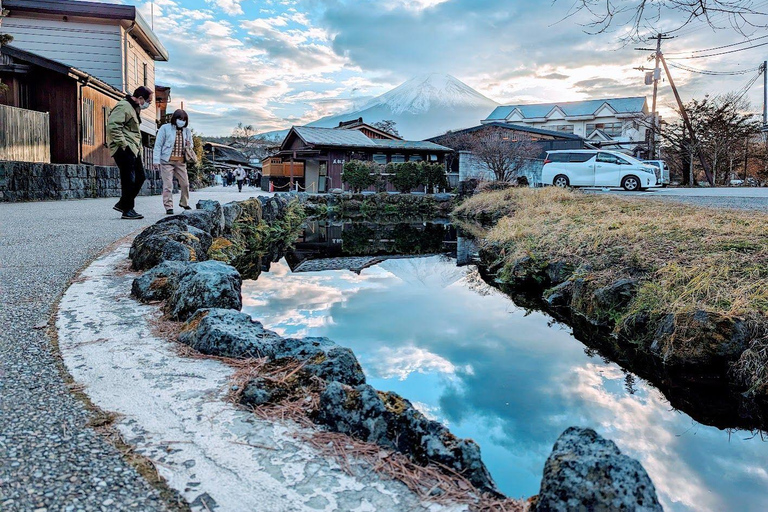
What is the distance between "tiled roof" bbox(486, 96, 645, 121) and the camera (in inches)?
1763

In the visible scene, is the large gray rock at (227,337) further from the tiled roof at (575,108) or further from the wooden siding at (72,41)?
the tiled roof at (575,108)

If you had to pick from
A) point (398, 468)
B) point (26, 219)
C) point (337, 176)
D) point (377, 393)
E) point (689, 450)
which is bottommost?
point (689, 450)

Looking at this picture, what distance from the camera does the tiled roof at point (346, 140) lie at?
27.8m

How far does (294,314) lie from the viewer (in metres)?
4.84

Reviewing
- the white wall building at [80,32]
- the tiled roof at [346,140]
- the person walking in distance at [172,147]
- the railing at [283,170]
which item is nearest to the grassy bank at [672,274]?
the person walking in distance at [172,147]

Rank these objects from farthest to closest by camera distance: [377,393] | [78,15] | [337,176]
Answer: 1. [337,176]
2. [78,15]
3. [377,393]

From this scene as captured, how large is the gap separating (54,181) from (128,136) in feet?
20.9

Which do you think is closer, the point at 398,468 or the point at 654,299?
the point at 398,468

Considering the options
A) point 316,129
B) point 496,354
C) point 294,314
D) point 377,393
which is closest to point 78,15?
point 316,129

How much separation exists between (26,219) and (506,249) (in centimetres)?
659

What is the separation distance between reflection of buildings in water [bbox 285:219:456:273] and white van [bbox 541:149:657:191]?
556cm

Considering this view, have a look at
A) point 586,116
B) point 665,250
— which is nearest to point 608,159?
point 665,250

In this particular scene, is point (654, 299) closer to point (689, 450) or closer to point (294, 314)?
point (689, 450)

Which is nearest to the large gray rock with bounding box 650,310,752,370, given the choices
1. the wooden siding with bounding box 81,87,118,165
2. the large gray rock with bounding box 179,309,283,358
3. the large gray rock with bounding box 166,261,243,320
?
the large gray rock with bounding box 179,309,283,358
